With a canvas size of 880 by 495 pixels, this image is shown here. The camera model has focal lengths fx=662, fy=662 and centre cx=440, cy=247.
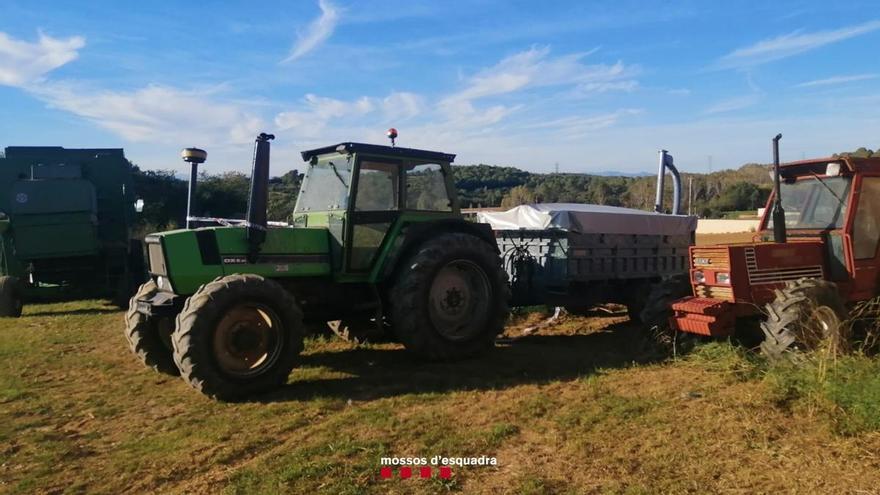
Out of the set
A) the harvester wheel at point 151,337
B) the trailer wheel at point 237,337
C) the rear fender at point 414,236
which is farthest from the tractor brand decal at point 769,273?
the harvester wheel at point 151,337

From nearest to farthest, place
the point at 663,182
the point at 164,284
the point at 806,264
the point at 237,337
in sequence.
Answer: the point at 237,337 < the point at 164,284 < the point at 806,264 < the point at 663,182

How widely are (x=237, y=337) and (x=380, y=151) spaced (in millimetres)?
2397

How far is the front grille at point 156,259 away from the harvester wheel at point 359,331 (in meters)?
1.86

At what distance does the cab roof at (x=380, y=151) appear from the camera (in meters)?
6.72

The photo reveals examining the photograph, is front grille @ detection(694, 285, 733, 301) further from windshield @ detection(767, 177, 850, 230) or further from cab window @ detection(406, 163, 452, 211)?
cab window @ detection(406, 163, 452, 211)

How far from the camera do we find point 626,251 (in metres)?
8.55

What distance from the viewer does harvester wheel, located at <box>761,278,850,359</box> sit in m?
5.72

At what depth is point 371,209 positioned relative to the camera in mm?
6812

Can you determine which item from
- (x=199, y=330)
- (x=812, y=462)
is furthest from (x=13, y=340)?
(x=812, y=462)

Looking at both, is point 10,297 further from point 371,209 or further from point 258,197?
point 371,209

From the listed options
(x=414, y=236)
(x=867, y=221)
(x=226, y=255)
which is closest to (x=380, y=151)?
(x=414, y=236)

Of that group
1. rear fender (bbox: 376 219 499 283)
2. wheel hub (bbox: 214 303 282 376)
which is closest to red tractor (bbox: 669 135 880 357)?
rear fender (bbox: 376 219 499 283)

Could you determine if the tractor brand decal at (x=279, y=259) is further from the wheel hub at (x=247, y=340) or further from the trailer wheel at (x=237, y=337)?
the wheel hub at (x=247, y=340)

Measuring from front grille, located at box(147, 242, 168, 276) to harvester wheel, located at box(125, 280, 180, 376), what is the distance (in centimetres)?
23
